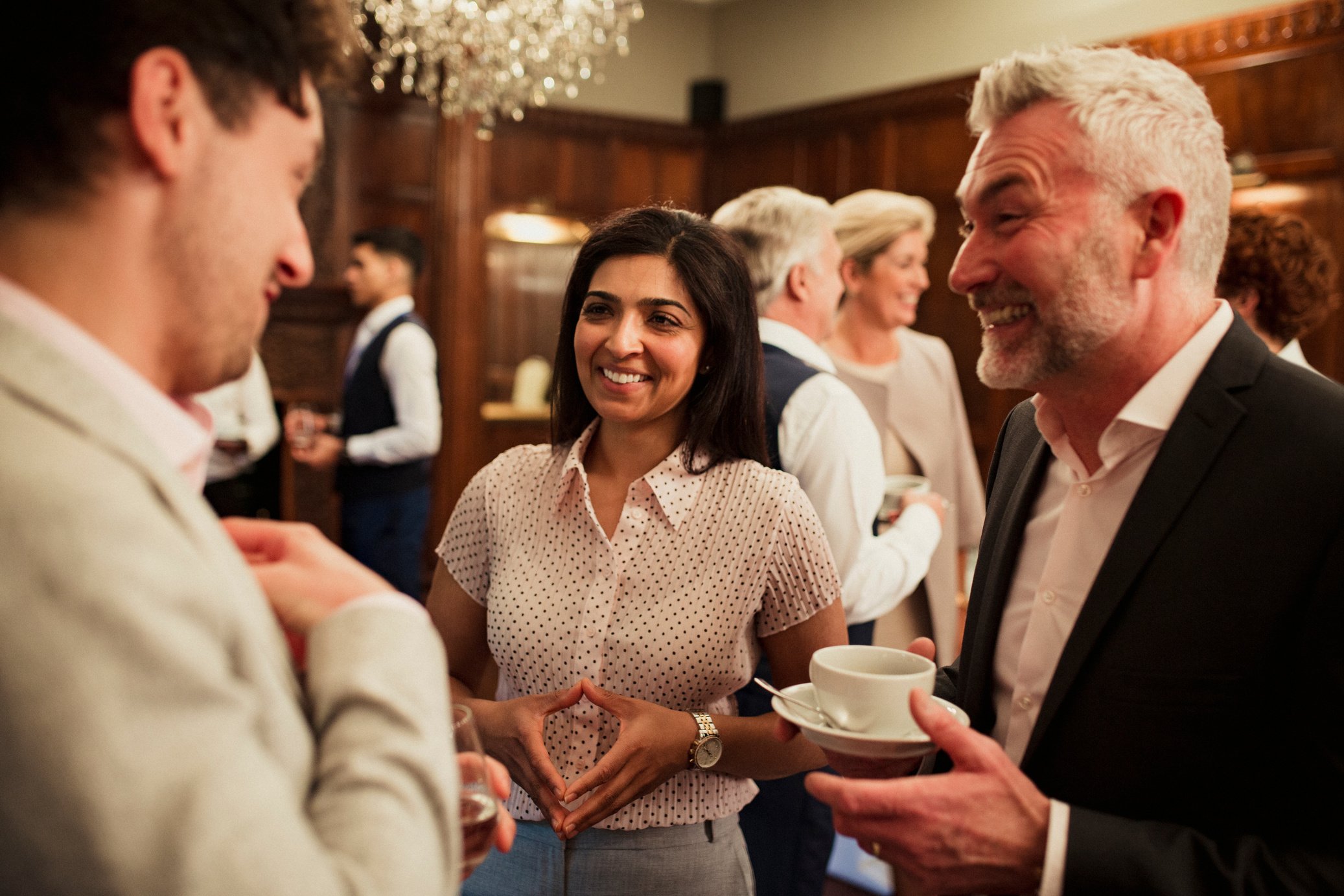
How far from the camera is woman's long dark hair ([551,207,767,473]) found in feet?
5.85

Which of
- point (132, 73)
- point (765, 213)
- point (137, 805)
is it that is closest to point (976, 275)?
point (132, 73)

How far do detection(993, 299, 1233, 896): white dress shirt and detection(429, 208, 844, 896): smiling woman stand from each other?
1.18 ft

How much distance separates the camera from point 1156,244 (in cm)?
126

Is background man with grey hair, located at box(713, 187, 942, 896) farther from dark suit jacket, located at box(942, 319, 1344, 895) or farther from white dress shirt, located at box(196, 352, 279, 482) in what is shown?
white dress shirt, located at box(196, 352, 279, 482)

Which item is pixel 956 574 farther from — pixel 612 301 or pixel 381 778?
pixel 381 778

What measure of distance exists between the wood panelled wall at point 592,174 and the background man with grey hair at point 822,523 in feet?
12.2

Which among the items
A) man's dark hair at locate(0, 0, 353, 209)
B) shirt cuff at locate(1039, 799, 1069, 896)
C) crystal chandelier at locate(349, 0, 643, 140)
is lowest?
shirt cuff at locate(1039, 799, 1069, 896)

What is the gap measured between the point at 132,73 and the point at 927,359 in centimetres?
320

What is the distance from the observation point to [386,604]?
805 millimetres

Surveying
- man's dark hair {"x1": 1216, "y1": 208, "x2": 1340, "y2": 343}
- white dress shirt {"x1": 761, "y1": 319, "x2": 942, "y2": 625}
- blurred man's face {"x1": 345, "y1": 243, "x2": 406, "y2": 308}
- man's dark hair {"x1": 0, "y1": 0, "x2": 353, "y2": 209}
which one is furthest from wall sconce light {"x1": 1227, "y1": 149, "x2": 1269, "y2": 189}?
man's dark hair {"x1": 0, "y1": 0, "x2": 353, "y2": 209}

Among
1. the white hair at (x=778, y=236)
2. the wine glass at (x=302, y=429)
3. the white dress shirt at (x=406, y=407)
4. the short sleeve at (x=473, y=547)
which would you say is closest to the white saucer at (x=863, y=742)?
the short sleeve at (x=473, y=547)

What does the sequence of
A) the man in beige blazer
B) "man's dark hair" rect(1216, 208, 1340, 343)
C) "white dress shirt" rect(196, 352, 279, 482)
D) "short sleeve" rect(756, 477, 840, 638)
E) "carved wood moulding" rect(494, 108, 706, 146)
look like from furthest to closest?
"carved wood moulding" rect(494, 108, 706, 146), "white dress shirt" rect(196, 352, 279, 482), "man's dark hair" rect(1216, 208, 1340, 343), "short sleeve" rect(756, 477, 840, 638), the man in beige blazer

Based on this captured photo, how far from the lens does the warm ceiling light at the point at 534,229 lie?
746 cm

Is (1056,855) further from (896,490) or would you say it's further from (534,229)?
(534,229)
